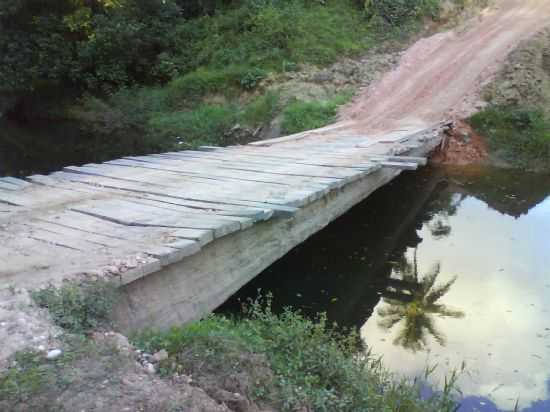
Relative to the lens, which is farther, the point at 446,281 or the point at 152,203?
the point at 446,281

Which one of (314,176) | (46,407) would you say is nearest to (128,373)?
(46,407)

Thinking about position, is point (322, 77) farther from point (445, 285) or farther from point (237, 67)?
point (445, 285)

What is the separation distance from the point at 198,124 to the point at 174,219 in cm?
1125

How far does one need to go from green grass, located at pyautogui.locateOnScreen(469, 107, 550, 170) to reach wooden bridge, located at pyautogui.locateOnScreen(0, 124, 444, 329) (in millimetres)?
5241

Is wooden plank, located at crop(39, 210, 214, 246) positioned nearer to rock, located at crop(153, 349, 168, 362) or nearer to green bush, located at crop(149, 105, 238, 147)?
rock, located at crop(153, 349, 168, 362)

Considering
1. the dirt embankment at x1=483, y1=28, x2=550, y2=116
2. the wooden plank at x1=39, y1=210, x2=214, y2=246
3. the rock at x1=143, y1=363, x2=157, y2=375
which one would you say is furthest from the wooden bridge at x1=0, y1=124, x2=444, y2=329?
the dirt embankment at x1=483, y1=28, x2=550, y2=116

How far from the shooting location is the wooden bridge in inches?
189

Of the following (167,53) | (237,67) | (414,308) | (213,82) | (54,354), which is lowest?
(414,308)

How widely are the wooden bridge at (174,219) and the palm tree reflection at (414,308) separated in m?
1.31

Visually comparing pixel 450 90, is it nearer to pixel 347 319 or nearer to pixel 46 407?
pixel 347 319

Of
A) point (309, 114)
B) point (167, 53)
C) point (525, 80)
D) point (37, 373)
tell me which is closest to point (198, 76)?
point (167, 53)

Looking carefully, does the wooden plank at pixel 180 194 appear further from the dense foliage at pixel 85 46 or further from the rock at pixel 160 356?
the dense foliage at pixel 85 46

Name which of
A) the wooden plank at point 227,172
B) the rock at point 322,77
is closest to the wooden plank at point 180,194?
the wooden plank at point 227,172

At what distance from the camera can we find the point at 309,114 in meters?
15.1
